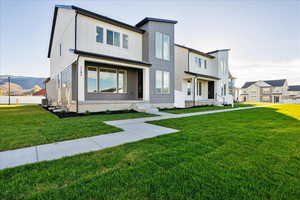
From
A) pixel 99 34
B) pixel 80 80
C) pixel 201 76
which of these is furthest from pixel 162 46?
pixel 80 80

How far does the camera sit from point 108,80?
449 inches

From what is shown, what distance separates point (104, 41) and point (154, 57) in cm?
420

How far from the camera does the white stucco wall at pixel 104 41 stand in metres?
9.41

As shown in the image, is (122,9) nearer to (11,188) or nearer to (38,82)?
(11,188)

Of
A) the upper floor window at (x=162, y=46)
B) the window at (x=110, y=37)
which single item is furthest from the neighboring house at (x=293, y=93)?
the window at (x=110, y=37)

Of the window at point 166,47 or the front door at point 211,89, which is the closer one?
the window at point 166,47

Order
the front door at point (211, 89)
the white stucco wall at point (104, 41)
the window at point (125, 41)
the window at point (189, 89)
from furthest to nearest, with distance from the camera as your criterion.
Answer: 1. the front door at point (211, 89)
2. the window at point (189, 89)
3. the window at point (125, 41)
4. the white stucco wall at point (104, 41)

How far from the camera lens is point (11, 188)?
1.80 metres

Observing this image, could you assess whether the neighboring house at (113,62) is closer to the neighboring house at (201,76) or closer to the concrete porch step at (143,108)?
the concrete porch step at (143,108)

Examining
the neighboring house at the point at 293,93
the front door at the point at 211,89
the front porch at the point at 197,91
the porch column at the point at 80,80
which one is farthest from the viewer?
the neighboring house at the point at 293,93

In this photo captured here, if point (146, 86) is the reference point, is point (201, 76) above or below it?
above

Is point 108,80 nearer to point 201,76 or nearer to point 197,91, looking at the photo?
point 201,76

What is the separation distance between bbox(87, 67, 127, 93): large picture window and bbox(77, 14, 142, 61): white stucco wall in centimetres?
144

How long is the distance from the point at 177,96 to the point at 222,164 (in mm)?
11269
